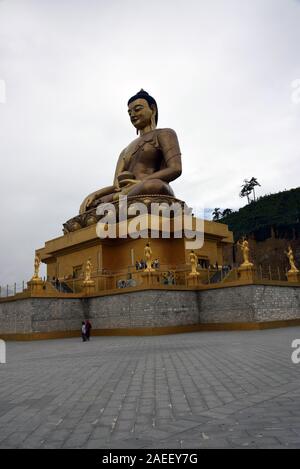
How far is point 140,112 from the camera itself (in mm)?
25203

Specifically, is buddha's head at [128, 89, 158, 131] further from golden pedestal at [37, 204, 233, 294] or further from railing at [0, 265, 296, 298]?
railing at [0, 265, 296, 298]

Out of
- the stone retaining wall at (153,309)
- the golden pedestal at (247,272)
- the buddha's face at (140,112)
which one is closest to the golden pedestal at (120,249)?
the stone retaining wall at (153,309)

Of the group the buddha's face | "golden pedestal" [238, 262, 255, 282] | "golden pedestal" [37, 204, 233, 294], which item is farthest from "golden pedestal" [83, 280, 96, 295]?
the buddha's face

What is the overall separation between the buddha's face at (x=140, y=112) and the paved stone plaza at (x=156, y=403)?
64.8 ft

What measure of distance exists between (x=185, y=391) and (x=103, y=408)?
1.15 meters

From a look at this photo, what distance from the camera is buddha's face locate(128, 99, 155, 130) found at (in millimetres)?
25219

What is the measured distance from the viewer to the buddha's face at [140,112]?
25219 millimetres

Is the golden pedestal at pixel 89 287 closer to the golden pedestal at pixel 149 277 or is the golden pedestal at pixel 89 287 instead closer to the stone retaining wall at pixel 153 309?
the stone retaining wall at pixel 153 309

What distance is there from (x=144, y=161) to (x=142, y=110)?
3.22m

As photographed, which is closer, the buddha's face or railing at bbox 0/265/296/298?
railing at bbox 0/265/296/298

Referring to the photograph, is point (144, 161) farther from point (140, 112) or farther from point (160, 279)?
point (160, 279)

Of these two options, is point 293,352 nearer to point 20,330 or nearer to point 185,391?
point 185,391
